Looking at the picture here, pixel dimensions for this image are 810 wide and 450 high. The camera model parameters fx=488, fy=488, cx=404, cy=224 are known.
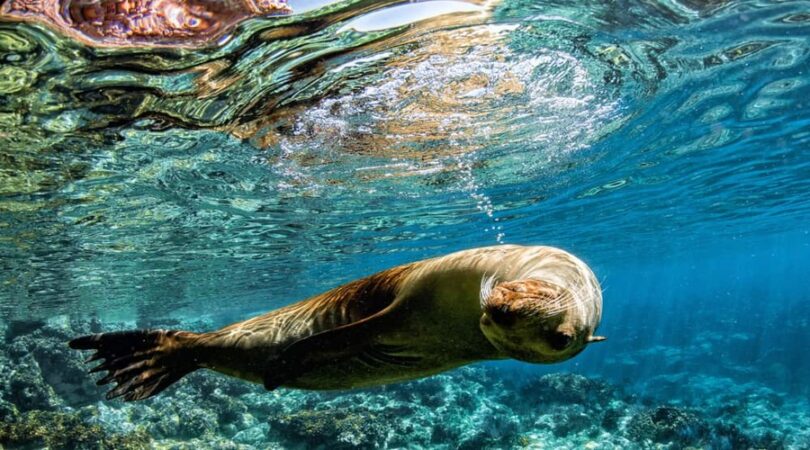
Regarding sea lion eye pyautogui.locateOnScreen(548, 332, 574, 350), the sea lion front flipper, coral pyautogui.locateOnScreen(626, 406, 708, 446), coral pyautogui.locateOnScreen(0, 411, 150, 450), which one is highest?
sea lion eye pyautogui.locateOnScreen(548, 332, 574, 350)

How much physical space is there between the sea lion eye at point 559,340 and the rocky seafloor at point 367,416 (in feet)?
42.3

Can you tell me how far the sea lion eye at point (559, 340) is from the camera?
184 cm

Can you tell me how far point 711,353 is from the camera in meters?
36.7

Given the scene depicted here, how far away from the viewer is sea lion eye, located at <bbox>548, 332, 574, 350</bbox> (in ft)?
6.05

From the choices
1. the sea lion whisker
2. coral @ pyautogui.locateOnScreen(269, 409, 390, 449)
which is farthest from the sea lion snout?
coral @ pyautogui.locateOnScreen(269, 409, 390, 449)

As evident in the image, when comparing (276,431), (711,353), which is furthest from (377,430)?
(711,353)

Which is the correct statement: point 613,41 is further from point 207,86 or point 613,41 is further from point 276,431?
point 276,431

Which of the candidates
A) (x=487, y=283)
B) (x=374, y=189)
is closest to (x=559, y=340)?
(x=487, y=283)

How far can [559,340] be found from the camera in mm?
1855

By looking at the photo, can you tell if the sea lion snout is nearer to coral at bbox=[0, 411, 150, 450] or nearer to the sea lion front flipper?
the sea lion front flipper

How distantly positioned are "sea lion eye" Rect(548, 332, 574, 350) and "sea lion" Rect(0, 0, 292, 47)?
18.6ft

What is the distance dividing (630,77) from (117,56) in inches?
354

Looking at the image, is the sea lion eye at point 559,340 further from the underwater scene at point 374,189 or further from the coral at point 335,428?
the coral at point 335,428

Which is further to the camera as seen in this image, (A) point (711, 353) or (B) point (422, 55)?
(A) point (711, 353)
